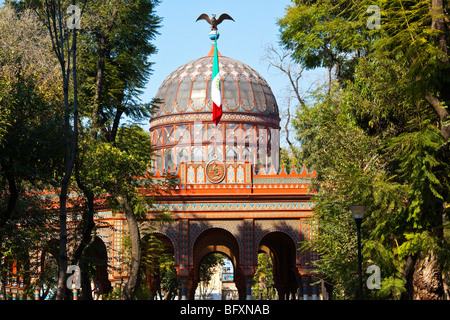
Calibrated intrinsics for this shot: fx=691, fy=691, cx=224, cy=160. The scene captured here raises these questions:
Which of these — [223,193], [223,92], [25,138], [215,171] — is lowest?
[25,138]

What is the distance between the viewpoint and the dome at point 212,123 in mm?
36406

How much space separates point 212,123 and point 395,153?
824 inches

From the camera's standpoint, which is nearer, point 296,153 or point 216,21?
point 216,21

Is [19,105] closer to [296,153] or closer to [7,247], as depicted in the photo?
[7,247]

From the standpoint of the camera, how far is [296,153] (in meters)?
36.2

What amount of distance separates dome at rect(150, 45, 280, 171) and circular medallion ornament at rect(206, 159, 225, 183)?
22.7 feet

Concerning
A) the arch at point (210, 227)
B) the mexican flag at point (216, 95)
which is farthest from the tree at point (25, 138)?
the mexican flag at point (216, 95)

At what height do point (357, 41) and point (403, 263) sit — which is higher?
point (357, 41)

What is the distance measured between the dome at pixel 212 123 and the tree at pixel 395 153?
12259mm

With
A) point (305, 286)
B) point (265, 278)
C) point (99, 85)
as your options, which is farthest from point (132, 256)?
point (265, 278)

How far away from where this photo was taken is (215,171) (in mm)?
28938

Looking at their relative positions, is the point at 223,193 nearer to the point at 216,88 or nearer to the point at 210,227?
the point at 210,227

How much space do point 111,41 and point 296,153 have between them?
16075 millimetres
